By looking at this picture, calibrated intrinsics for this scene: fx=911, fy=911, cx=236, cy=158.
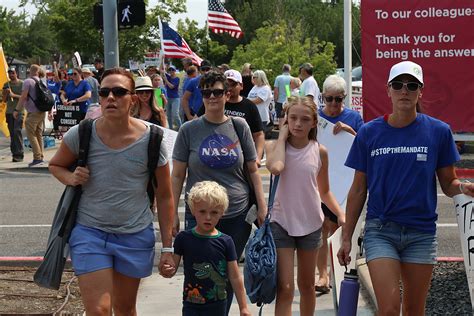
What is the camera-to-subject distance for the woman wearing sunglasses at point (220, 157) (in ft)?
19.4

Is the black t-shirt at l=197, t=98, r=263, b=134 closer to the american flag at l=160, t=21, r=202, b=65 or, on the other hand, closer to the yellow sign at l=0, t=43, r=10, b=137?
the yellow sign at l=0, t=43, r=10, b=137

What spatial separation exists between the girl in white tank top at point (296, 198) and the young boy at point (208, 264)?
0.78 m

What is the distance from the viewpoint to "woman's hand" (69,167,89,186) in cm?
503

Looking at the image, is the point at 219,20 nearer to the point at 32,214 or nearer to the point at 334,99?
the point at 32,214

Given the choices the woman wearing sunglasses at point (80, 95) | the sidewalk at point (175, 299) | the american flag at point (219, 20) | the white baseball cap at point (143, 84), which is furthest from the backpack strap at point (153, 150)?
the american flag at point (219, 20)

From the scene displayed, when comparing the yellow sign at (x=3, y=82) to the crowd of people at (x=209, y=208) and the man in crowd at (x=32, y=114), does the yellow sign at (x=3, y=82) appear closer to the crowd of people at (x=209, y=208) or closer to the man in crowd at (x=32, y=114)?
Result: the man in crowd at (x=32, y=114)

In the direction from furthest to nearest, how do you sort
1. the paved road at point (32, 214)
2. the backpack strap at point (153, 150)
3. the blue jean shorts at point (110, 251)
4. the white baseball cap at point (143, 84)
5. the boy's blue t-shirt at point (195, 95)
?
the boy's blue t-shirt at point (195, 95)
the paved road at point (32, 214)
the white baseball cap at point (143, 84)
the backpack strap at point (153, 150)
the blue jean shorts at point (110, 251)

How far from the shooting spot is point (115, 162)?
5.11 metres

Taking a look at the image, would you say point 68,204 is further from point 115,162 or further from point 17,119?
point 17,119

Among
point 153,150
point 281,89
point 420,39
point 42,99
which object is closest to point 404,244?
point 153,150

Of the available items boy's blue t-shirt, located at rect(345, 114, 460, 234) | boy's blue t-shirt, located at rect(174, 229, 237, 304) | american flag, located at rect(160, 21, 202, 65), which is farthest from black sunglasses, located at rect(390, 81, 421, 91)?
american flag, located at rect(160, 21, 202, 65)

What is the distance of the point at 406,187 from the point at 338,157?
2302mm

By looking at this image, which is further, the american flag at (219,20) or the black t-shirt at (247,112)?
the american flag at (219,20)

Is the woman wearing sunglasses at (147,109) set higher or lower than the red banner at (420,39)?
lower
